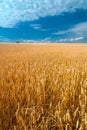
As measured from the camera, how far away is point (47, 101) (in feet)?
8.57

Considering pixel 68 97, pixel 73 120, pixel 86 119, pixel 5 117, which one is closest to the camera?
pixel 86 119

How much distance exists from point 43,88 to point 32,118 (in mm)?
691

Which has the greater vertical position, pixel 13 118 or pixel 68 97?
pixel 68 97

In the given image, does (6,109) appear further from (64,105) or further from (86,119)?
(86,119)

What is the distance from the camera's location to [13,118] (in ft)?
7.54

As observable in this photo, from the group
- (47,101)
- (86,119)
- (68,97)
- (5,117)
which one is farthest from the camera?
(47,101)

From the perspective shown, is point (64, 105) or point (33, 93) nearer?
point (64, 105)

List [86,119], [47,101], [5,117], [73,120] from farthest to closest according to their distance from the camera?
[47,101] → [5,117] → [73,120] → [86,119]

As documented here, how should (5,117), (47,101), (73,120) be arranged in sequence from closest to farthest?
(73,120) → (5,117) → (47,101)

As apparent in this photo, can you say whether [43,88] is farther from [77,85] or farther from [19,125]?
[19,125]

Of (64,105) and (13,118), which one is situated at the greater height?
(64,105)

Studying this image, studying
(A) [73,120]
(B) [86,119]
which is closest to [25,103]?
(A) [73,120]

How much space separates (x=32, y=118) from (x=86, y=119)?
582mm

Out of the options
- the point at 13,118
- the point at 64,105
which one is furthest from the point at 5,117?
the point at 64,105
